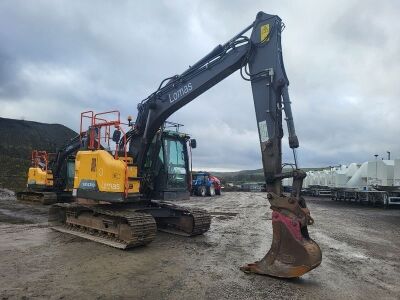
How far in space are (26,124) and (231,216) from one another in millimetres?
33578

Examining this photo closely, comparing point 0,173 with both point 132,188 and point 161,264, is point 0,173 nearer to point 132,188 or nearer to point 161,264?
point 132,188

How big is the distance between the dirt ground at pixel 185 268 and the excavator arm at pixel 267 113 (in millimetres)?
517

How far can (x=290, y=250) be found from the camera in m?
6.73

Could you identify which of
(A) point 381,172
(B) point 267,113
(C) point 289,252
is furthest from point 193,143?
(A) point 381,172

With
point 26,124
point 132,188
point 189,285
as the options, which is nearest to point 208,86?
point 132,188

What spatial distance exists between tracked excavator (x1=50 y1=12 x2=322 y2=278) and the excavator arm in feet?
0.06

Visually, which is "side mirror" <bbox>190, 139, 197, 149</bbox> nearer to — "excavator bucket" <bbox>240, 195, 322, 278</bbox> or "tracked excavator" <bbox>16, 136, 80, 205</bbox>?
"excavator bucket" <bbox>240, 195, 322, 278</bbox>

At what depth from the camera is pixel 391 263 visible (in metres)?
8.52

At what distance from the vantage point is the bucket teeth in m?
6.50

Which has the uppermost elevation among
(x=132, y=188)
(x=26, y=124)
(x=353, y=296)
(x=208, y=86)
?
(x=26, y=124)

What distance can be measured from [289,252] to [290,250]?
0.05m

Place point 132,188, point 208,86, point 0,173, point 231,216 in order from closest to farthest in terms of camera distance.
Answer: point 208,86 → point 132,188 → point 231,216 → point 0,173

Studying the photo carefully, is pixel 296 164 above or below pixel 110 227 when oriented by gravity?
above

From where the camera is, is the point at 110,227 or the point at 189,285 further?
the point at 110,227
